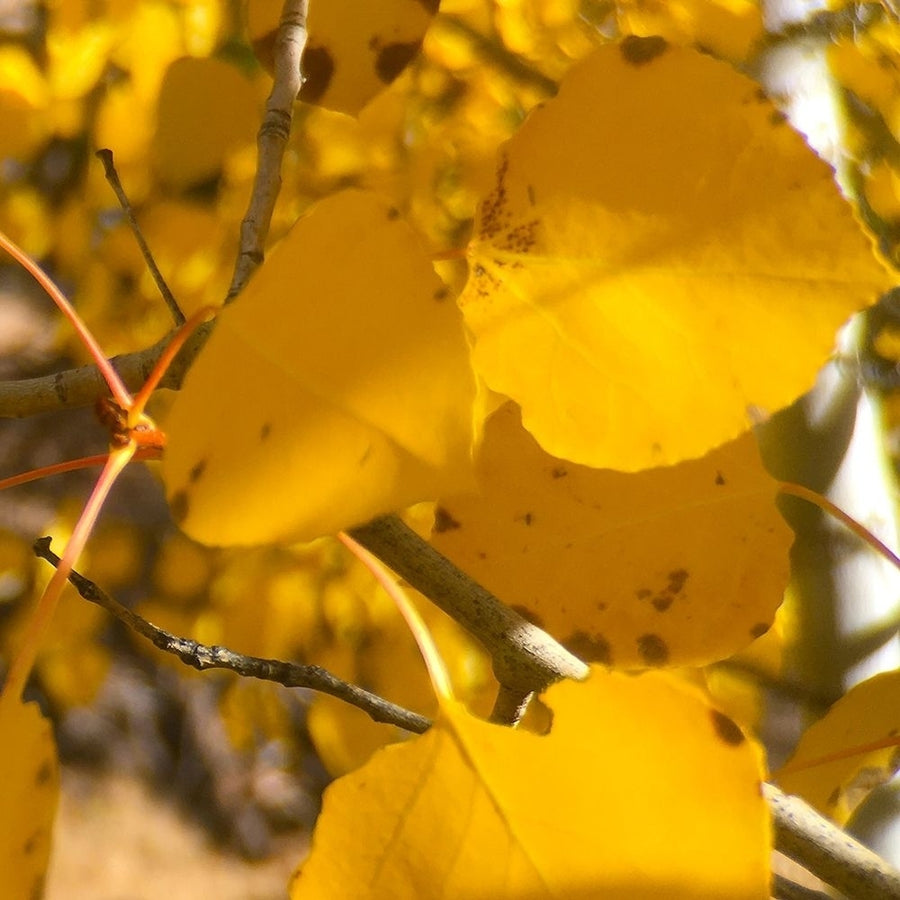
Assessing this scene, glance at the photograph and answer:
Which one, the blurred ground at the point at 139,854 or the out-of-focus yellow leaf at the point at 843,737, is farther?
the blurred ground at the point at 139,854

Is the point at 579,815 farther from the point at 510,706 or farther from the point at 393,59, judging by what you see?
the point at 393,59

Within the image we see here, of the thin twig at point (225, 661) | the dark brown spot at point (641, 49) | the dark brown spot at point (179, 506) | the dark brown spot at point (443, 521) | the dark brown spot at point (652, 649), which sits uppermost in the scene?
the dark brown spot at point (641, 49)

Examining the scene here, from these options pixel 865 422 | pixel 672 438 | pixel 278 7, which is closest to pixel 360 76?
pixel 278 7

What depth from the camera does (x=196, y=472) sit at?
15 cm

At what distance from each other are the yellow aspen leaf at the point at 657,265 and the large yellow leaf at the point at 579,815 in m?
0.05

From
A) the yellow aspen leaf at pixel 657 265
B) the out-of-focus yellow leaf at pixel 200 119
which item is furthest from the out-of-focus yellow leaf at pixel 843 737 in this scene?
the out-of-focus yellow leaf at pixel 200 119

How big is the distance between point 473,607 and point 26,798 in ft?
0.27

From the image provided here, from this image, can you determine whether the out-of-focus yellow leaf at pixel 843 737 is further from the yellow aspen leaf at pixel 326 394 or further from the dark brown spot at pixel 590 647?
the yellow aspen leaf at pixel 326 394

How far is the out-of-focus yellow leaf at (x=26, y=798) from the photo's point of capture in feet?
0.52

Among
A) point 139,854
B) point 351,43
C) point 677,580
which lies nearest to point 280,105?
point 351,43

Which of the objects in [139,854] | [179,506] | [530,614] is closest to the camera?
[179,506]

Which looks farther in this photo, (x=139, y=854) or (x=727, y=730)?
(x=139, y=854)

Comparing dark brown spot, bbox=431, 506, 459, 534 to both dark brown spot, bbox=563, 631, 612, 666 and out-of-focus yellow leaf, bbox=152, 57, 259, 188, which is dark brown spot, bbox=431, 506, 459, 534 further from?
out-of-focus yellow leaf, bbox=152, 57, 259, 188

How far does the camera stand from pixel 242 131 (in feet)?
1.47
